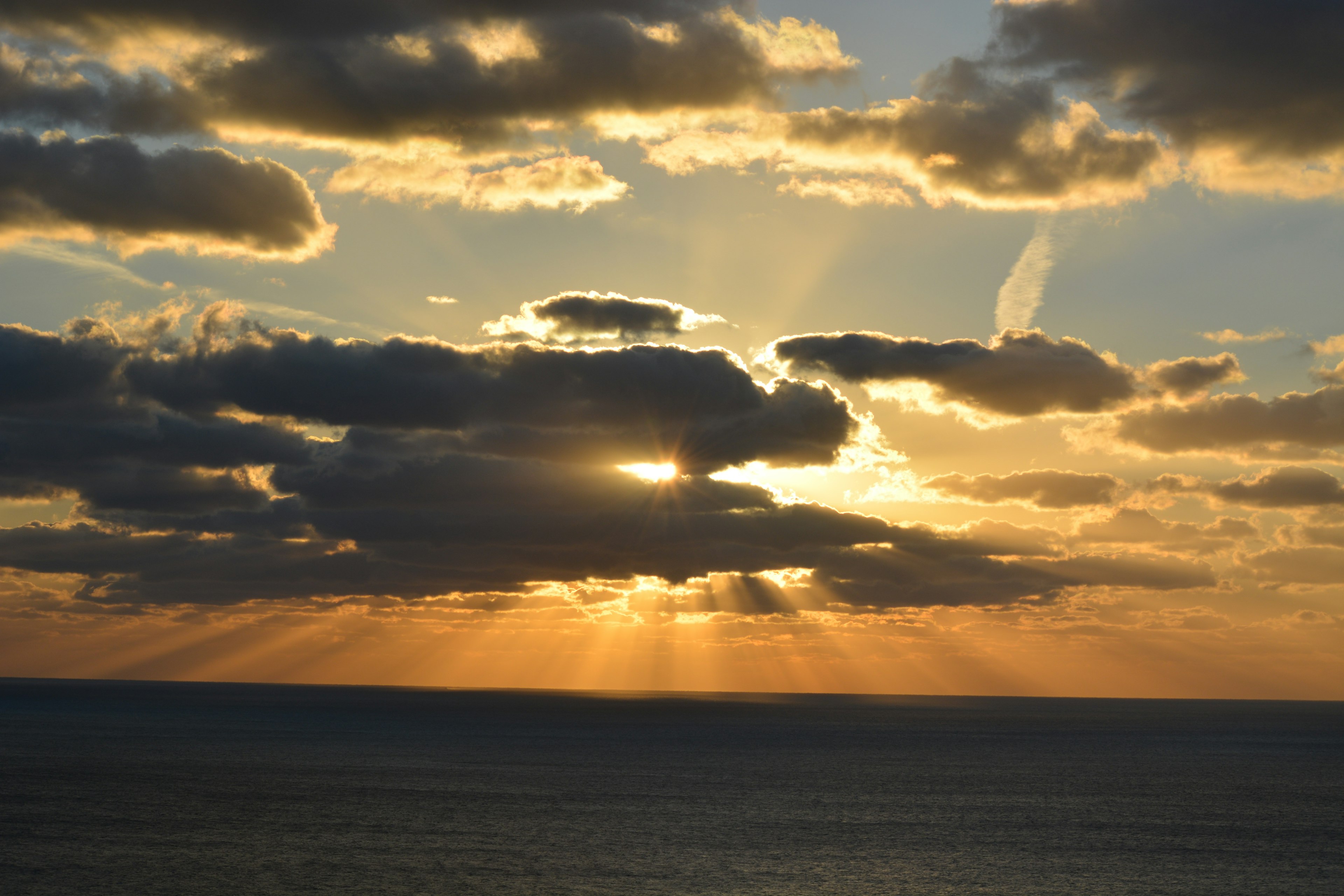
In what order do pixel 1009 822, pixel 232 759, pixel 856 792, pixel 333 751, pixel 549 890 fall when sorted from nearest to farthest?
pixel 549 890 < pixel 1009 822 < pixel 856 792 < pixel 232 759 < pixel 333 751

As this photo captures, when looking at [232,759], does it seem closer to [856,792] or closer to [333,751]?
[333,751]

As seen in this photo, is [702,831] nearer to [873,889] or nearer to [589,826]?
[589,826]

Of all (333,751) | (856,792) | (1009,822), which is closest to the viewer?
(1009,822)

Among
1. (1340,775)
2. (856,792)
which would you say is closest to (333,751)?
(856,792)

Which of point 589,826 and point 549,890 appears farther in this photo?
point 589,826

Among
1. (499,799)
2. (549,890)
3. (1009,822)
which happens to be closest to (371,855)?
(549,890)

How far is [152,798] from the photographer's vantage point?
10650cm

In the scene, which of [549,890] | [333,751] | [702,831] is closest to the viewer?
[549,890]

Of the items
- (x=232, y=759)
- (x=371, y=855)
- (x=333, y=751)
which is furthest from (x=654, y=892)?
(x=333, y=751)

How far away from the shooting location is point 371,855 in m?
77.2

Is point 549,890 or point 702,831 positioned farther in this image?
point 702,831

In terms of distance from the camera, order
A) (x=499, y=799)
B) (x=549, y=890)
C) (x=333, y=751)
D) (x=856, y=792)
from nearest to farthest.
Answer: (x=549, y=890)
(x=499, y=799)
(x=856, y=792)
(x=333, y=751)

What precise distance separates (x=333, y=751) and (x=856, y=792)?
89347 millimetres

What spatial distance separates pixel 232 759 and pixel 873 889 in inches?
4454
